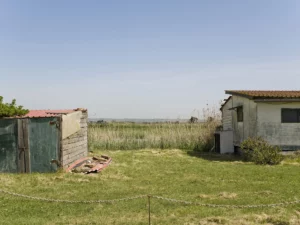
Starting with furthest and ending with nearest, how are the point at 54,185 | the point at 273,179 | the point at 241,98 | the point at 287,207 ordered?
the point at 241,98 → the point at 273,179 → the point at 54,185 → the point at 287,207

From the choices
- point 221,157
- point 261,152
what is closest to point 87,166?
point 261,152

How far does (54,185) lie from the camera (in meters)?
10.7

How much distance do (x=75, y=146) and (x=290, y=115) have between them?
10.9m

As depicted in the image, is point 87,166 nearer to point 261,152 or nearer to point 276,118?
point 261,152

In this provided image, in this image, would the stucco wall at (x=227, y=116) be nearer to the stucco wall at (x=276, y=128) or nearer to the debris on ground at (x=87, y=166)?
the stucco wall at (x=276, y=128)

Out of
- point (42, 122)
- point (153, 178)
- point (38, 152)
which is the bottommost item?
point (153, 178)

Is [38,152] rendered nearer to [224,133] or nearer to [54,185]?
[54,185]

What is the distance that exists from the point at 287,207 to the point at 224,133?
1299cm

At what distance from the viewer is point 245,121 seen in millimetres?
19297

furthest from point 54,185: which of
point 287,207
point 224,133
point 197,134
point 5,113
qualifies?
point 197,134

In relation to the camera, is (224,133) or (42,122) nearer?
(42,122)

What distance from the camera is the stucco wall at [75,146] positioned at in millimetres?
13335

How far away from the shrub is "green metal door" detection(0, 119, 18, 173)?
10.2m

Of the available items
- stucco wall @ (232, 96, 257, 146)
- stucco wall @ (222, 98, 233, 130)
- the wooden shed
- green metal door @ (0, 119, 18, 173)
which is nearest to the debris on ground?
the wooden shed
